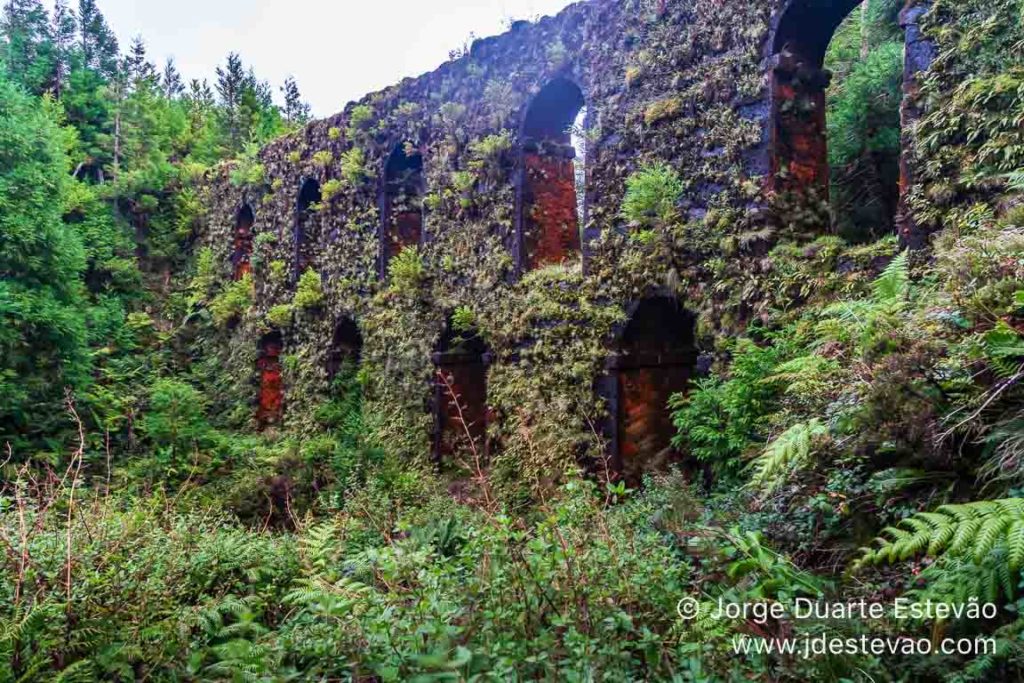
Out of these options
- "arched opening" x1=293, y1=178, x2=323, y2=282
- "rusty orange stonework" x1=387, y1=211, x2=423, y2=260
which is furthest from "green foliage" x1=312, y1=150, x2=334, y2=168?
"rusty orange stonework" x1=387, y1=211, x2=423, y2=260

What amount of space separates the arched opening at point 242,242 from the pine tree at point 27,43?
734 centimetres

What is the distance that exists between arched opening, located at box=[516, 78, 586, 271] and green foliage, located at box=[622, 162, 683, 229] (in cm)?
192

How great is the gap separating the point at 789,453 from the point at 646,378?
Answer: 3981 mm

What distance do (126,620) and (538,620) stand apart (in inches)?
89.4

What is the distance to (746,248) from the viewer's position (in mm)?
6496

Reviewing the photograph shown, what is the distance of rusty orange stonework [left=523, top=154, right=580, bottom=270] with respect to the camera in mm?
9258

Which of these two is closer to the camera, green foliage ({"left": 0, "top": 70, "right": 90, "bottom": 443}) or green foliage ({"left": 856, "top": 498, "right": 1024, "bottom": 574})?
green foliage ({"left": 856, "top": 498, "right": 1024, "bottom": 574})

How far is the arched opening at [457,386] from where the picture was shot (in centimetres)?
1014

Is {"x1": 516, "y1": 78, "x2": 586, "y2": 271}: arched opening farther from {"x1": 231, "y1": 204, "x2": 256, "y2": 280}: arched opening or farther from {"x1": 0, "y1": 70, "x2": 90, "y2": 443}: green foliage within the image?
{"x1": 231, "y1": 204, "x2": 256, "y2": 280}: arched opening

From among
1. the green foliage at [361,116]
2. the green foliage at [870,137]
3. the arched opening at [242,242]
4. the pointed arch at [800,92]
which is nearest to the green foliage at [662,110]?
the pointed arch at [800,92]

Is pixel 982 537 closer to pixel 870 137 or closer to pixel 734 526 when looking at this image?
pixel 734 526

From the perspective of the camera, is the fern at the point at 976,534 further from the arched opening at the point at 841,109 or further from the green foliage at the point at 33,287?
the green foliage at the point at 33,287

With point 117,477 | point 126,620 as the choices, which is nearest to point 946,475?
point 126,620

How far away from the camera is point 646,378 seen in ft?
25.8
